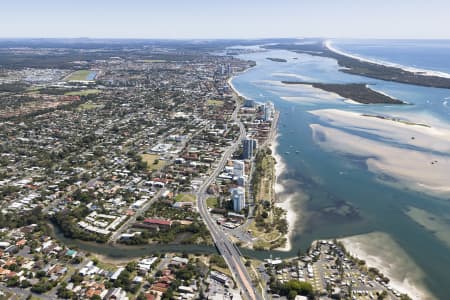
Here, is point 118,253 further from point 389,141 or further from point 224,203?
point 389,141

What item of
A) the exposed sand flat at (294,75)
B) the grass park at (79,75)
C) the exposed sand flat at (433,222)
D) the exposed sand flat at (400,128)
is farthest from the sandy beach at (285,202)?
the grass park at (79,75)

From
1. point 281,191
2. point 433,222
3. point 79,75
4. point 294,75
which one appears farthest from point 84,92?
point 433,222

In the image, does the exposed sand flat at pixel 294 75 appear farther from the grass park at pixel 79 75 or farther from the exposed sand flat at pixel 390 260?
the exposed sand flat at pixel 390 260

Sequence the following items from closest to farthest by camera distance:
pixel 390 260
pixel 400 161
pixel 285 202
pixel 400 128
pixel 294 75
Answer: pixel 390 260 → pixel 285 202 → pixel 400 161 → pixel 400 128 → pixel 294 75

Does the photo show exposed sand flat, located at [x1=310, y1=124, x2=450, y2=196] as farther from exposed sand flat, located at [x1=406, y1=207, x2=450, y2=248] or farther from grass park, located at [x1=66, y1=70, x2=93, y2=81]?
grass park, located at [x1=66, y1=70, x2=93, y2=81]

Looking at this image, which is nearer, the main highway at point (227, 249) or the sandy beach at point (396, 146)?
the main highway at point (227, 249)

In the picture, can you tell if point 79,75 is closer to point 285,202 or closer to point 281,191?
point 281,191

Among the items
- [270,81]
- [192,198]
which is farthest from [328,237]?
[270,81]

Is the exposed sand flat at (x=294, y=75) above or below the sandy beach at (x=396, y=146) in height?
above
